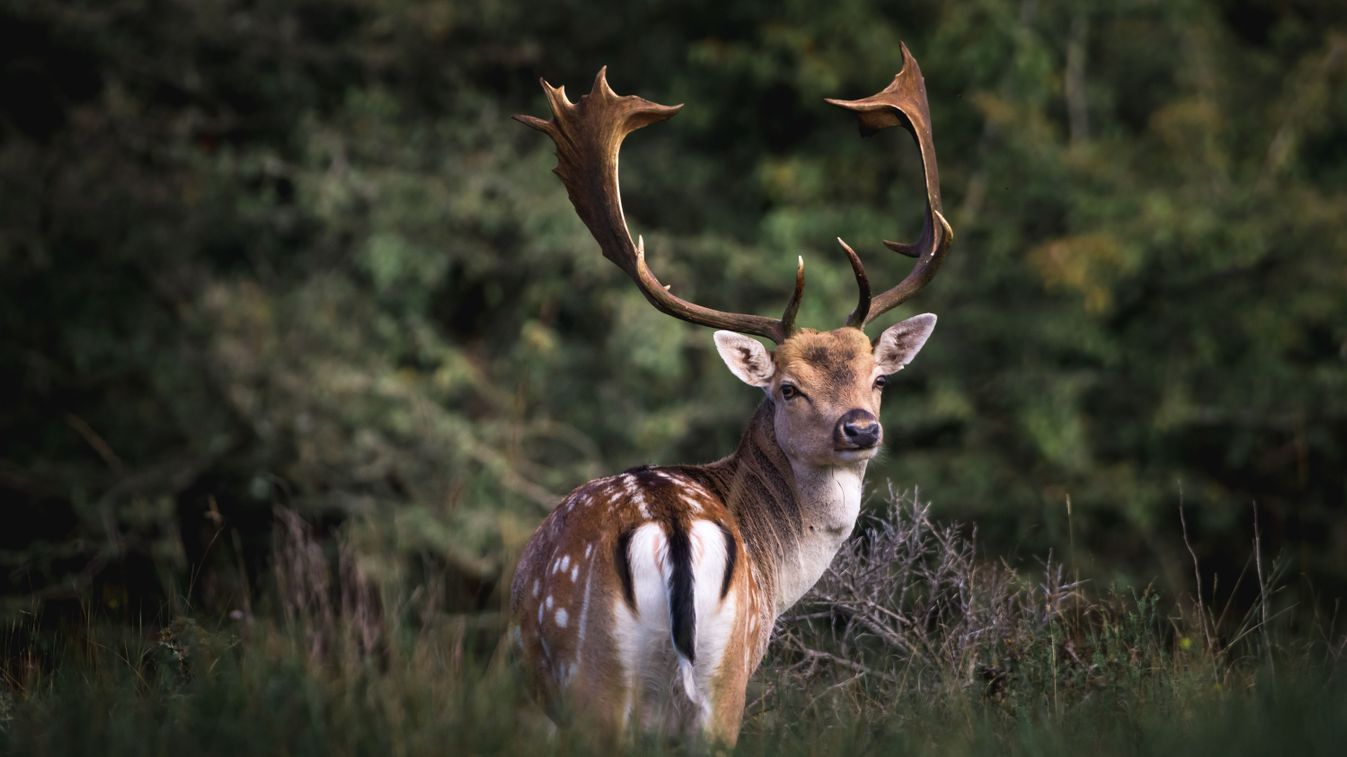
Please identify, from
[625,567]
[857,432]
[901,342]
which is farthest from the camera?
[901,342]

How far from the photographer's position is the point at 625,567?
360cm

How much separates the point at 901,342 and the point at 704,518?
54.2 inches

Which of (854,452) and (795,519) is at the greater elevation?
(854,452)

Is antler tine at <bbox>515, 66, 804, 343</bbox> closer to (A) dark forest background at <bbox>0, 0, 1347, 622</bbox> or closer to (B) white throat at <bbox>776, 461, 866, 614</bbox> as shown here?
(B) white throat at <bbox>776, 461, 866, 614</bbox>

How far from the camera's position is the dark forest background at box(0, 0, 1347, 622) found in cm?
1134

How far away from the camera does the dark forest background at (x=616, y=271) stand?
11.3m

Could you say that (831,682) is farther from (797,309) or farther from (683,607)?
(683,607)

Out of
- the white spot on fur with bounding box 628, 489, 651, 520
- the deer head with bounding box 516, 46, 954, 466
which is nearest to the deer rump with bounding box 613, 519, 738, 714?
the white spot on fur with bounding box 628, 489, 651, 520

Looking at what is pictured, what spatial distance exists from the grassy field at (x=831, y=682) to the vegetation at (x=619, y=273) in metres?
5.38

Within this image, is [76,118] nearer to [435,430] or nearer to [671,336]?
[435,430]

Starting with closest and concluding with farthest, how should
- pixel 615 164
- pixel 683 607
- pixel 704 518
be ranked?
pixel 683 607, pixel 704 518, pixel 615 164

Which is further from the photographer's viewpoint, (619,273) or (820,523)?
(619,273)

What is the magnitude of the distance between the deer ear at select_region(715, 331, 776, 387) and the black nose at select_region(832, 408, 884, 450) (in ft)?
1.46

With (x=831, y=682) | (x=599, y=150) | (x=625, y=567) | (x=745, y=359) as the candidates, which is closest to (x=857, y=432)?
(x=745, y=359)
